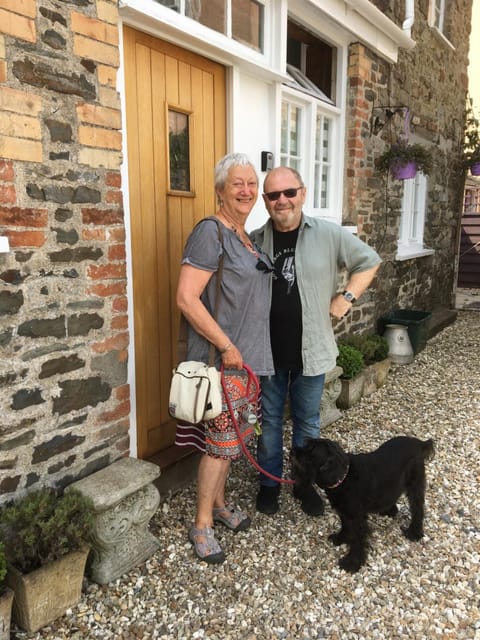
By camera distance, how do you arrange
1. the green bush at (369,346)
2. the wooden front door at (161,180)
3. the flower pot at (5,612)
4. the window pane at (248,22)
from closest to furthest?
the flower pot at (5,612)
the wooden front door at (161,180)
the window pane at (248,22)
the green bush at (369,346)

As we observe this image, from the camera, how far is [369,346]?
5406 mm

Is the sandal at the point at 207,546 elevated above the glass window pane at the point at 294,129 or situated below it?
below

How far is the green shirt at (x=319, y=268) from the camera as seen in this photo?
8.80 feet

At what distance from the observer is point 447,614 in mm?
2332

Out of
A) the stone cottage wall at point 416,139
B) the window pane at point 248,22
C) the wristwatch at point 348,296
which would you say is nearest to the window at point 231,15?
the window pane at point 248,22

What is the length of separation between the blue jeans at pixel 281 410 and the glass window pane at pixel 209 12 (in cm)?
228

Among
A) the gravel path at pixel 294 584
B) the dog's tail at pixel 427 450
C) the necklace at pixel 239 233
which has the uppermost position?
the necklace at pixel 239 233

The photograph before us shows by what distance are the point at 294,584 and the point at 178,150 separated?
257cm

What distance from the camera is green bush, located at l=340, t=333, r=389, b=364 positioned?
539 centimetres

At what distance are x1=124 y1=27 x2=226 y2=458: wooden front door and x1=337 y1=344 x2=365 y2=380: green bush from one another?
199cm

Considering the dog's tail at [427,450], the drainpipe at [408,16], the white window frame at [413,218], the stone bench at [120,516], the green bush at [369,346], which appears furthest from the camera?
the white window frame at [413,218]

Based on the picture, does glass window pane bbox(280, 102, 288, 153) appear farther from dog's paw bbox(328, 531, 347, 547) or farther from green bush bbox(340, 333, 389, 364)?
dog's paw bbox(328, 531, 347, 547)

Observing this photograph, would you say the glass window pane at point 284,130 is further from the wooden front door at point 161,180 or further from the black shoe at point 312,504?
the black shoe at point 312,504

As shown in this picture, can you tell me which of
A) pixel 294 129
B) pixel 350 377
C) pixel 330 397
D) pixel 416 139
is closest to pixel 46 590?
pixel 330 397
